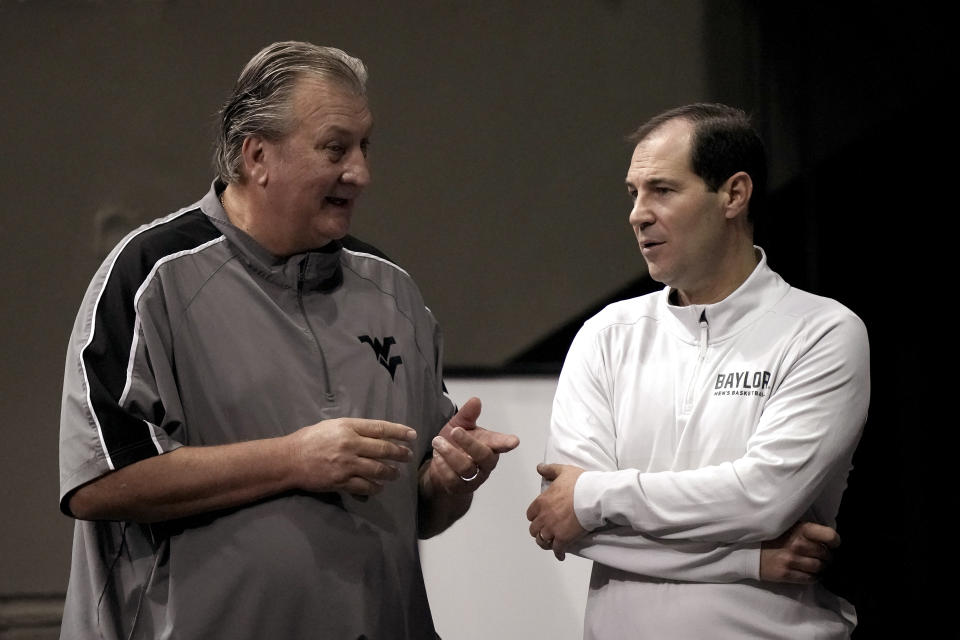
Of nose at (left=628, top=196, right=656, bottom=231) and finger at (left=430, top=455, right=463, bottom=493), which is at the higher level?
nose at (left=628, top=196, right=656, bottom=231)

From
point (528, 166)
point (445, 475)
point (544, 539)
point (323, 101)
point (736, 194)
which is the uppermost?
point (323, 101)

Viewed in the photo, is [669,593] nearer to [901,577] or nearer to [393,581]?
[393,581]

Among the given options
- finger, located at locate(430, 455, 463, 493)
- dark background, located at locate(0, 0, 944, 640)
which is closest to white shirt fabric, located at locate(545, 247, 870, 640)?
finger, located at locate(430, 455, 463, 493)

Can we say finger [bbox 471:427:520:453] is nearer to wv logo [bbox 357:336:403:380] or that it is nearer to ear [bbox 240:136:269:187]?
wv logo [bbox 357:336:403:380]

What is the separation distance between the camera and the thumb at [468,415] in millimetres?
1670

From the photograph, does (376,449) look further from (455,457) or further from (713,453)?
(713,453)

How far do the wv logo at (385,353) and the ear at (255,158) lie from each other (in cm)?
32

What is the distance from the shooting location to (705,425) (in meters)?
1.86

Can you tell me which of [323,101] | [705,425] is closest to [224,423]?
[323,101]

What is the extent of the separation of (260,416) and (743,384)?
87 cm

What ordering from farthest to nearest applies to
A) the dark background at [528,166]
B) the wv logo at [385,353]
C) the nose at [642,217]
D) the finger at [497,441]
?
the dark background at [528,166] < the nose at [642,217] < the wv logo at [385,353] < the finger at [497,441]

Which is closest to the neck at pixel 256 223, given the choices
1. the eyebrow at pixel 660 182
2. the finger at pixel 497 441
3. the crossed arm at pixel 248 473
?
the crossed arm at pixel 248 473

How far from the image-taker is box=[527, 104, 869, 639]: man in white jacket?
1.74 meters

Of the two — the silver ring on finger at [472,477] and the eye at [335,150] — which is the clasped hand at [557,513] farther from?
the eye at [335,150]
